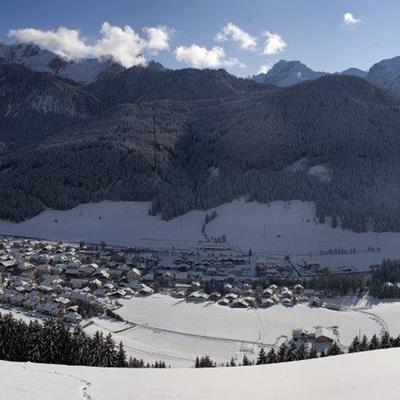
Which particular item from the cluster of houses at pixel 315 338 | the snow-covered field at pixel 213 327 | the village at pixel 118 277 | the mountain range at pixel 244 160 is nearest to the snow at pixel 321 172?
the mountain range at pixel 244 160

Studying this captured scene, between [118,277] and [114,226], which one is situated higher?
[114,226]

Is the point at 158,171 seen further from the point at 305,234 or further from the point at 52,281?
the point at 52,281

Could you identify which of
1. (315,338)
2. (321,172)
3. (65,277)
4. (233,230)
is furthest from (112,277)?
(321,172)

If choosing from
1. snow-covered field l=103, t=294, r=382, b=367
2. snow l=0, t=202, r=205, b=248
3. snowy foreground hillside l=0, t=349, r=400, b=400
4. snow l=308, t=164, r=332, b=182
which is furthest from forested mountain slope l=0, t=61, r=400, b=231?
snowy foreground hillside l=0, t=349, r=400, b=400

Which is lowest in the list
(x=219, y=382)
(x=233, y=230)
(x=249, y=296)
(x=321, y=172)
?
(x=249, y=296)

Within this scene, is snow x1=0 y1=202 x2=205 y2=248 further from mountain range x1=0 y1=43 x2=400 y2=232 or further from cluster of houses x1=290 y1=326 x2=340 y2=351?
cluster of houses x1=290 y1=326 x2=340 y2=351

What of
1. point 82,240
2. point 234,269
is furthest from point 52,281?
point 82,240

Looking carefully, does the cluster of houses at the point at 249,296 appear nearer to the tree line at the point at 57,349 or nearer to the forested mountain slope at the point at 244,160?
the tree line at the point at 57,349

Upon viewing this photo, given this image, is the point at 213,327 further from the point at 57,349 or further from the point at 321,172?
the point at 321,172
